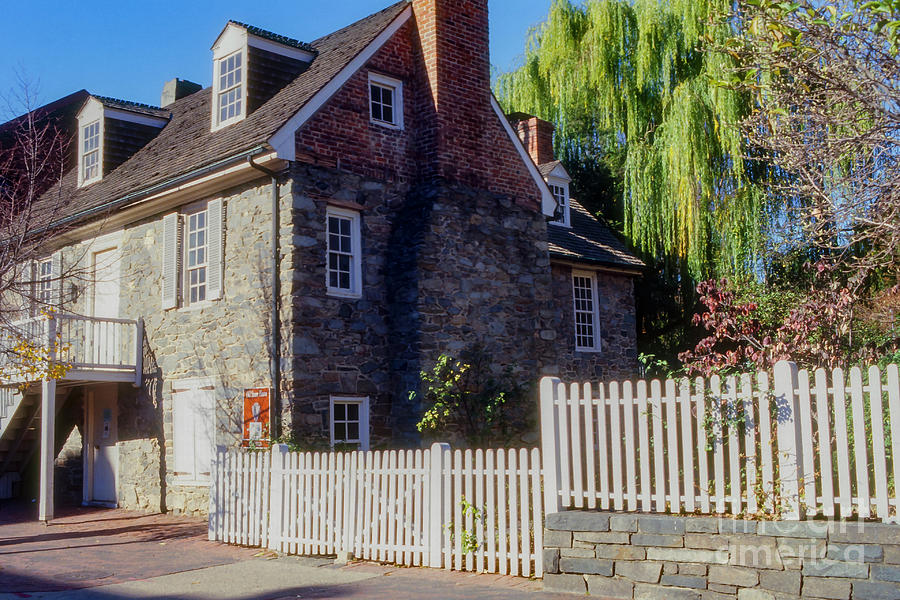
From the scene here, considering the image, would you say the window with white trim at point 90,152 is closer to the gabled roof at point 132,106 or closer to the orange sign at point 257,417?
the gabled roof at point 132,106

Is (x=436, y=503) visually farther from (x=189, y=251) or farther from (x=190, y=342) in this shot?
(x=189, y=251)

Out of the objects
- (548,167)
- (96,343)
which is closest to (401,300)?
(96,343)

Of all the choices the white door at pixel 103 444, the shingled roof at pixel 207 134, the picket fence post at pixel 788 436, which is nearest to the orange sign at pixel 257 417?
the shingled roof at pixel 207 134

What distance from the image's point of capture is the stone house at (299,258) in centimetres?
1370

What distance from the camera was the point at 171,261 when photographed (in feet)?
50.5

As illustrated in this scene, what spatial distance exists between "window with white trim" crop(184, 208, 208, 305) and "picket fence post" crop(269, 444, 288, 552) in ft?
16.0

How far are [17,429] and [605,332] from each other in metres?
12.2

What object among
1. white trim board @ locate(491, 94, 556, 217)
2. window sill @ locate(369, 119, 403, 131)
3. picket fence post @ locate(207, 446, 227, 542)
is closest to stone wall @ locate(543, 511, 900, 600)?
picket fence post @ locate(207, 446, 227, 542)

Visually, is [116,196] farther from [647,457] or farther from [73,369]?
[647,457]

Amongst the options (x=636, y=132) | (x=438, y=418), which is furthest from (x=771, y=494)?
(x=636, y=132)

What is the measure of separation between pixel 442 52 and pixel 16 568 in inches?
416

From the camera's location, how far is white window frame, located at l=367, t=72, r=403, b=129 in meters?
15.2

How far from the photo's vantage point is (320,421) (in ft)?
44.0

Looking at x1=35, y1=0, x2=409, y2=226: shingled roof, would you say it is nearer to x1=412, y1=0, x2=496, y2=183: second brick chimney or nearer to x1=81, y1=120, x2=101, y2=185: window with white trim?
x1=81, y1=120, x2=101, y2=185: window with white trim
